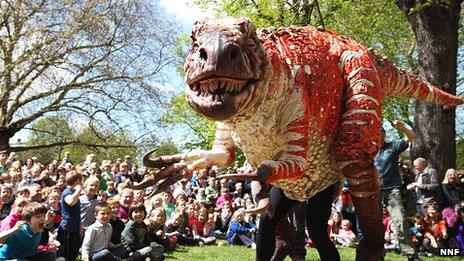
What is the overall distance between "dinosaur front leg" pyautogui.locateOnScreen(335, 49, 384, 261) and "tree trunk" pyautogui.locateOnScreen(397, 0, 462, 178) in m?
7.71

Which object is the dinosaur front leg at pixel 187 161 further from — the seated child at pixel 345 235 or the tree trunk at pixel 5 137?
the tree trunk at pixel 5 137

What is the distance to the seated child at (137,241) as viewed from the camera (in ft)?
26.3

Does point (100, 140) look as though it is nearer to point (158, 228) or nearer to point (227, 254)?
point (158, 228)

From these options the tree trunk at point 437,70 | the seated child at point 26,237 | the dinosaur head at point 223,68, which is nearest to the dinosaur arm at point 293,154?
the dinosaur head at point 223,68

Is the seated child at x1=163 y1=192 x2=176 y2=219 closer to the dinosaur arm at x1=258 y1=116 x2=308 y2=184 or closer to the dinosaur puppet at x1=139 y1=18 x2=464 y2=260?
the dinosaur puppet at x1=139 y1=18 x2=464 y2=260

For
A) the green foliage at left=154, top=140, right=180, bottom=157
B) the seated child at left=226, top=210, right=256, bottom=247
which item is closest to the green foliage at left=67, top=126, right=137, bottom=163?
the green foliage at left=154, top=140, right=180, bottom=157

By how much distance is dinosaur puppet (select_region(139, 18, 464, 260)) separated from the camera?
2.91m

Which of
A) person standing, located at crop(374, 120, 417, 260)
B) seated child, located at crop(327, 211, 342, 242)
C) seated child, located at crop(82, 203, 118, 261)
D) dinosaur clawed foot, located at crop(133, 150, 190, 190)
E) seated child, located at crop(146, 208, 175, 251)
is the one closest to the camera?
dinosaur clawed foot, located at crop(133, 150, 190, 190)

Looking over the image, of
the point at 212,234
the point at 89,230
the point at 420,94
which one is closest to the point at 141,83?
the point at 212,234

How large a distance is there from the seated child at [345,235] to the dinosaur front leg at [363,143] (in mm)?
6409

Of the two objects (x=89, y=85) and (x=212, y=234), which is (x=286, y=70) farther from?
(x=89, y=85)

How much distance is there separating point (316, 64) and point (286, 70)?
354 millimetres

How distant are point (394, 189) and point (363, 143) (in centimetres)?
464
